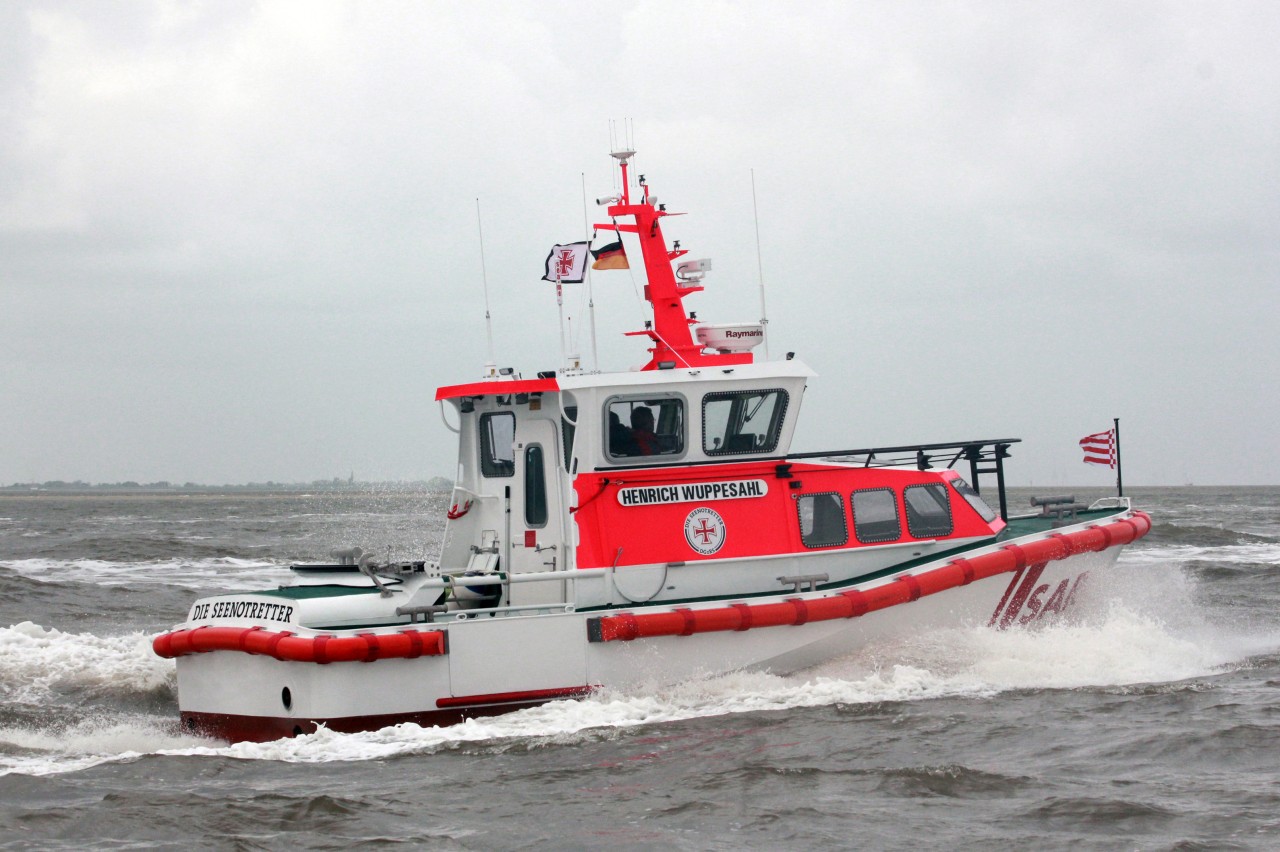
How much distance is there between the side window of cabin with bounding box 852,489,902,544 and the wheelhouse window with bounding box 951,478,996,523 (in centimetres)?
62

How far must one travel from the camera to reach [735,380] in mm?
9312

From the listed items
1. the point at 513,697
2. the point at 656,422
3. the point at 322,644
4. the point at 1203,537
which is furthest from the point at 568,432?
the point at 1203,537

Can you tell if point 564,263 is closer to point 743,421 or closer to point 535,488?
point 535,488

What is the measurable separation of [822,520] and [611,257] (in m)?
2.70

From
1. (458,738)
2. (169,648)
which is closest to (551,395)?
(458,738)

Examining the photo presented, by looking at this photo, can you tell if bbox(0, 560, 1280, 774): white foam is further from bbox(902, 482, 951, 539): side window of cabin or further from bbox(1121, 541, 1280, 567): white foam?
bbox(1121, 541, 1280, 567): white foam

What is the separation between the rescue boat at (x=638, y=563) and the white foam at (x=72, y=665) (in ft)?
7.46

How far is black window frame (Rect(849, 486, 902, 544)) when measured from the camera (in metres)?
9.58

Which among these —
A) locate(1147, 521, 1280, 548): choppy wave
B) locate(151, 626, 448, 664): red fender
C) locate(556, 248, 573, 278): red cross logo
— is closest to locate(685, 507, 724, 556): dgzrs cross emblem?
locate(151, 626, 448, 664): red fender

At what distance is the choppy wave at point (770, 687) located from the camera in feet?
26.9

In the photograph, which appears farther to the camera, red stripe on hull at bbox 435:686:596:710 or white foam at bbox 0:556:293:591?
white foam at bbox 0:556:293:591

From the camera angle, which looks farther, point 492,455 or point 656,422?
point 492,455

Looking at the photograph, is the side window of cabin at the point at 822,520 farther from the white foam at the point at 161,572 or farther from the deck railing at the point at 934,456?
the white foam at the point at 161,572

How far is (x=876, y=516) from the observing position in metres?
9.67
